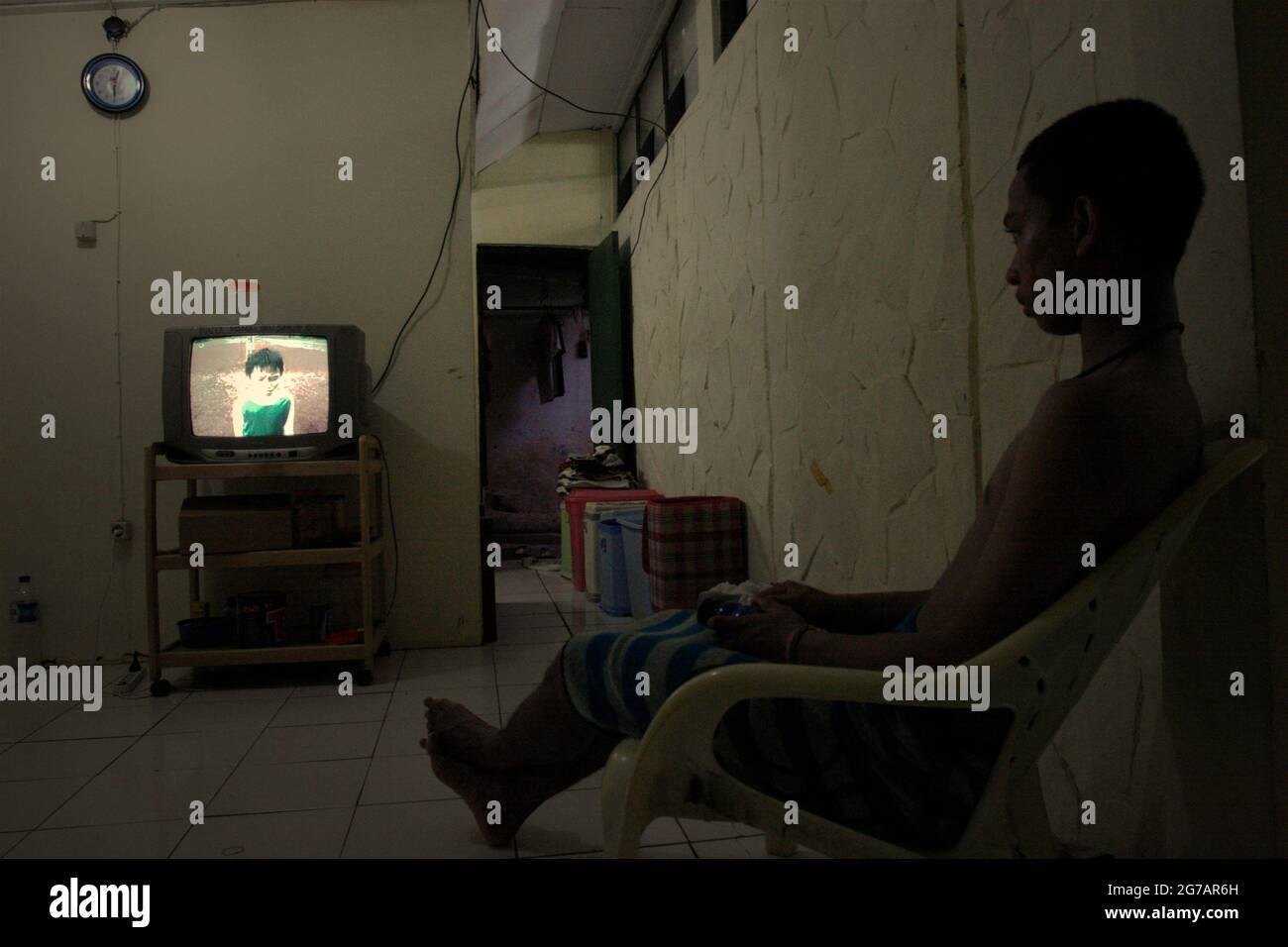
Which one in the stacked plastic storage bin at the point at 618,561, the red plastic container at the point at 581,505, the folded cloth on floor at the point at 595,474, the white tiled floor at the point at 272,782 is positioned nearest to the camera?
the white tiled floor at the point at 272,782

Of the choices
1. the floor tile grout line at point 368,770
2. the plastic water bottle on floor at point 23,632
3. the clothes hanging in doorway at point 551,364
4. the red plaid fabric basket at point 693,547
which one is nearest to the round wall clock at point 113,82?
the plastic water bottle on floor at point 23,632

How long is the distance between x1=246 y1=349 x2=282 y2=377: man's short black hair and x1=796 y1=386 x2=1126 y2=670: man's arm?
257 centimetres

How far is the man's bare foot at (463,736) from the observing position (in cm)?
143

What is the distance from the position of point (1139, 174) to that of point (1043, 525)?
0.47 meters

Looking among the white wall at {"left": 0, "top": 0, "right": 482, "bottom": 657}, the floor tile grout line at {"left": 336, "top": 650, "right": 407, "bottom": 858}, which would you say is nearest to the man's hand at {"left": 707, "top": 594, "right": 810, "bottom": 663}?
the floor tile grout line at {"left": 336, "top": 650, "right": 407, "bottom": 858}

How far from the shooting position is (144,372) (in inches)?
127

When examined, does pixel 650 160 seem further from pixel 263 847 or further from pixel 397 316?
pixel 263 847

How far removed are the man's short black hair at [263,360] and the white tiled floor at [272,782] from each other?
1.09 meters

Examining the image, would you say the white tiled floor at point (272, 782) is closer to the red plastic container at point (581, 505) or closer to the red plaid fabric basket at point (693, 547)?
the red plaid fabric basket at point (693, 547)

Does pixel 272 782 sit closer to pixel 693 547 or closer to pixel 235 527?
pixel 235 527

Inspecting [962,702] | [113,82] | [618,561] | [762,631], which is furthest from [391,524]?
[962,702]

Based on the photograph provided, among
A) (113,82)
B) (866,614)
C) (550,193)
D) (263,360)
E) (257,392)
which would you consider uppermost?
(550,193)

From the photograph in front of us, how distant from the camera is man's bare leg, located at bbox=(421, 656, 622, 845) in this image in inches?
49.5

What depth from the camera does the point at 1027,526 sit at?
2.81 ft
